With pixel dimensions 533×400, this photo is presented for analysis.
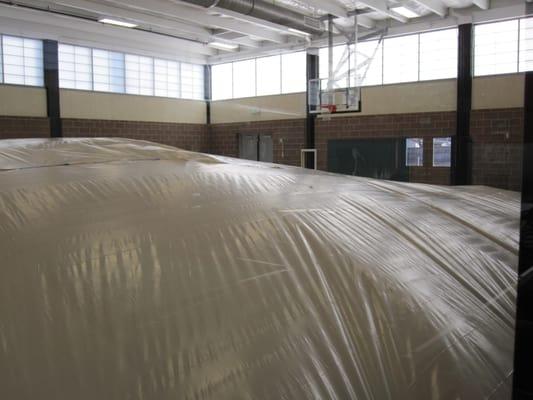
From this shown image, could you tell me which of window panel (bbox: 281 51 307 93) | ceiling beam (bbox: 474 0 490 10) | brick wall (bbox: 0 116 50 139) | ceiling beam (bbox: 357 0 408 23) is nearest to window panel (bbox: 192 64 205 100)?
window panel (bbox: 281 51 307 93)

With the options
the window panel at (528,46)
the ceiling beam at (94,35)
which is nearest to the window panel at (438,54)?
the ceiling beam at (94,35)

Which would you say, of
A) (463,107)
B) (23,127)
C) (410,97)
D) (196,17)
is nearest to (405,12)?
(410,97)

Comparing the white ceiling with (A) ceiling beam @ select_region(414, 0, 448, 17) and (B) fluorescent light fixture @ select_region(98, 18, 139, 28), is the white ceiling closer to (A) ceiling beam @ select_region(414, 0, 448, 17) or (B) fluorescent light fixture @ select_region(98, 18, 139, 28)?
(A) ceiling beam @ select_region(414, 0, 448, 17)

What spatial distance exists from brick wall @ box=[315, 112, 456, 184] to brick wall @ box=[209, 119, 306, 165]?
567 millimetres

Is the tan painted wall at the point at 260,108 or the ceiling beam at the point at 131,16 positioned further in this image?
the tan painted wall at the point at 260,108

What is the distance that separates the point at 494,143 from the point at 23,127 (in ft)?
29.3

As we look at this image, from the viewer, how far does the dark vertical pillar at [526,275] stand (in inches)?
47.1

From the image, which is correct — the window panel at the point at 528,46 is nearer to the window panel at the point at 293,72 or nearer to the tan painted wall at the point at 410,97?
the tan painted wall at the point at 410,97

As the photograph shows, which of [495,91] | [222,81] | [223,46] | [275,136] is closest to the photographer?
[495,91]

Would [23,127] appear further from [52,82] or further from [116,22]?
[116,22]

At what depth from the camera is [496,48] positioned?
30.6ft

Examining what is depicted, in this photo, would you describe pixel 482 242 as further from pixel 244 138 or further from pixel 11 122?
pixel 244 138

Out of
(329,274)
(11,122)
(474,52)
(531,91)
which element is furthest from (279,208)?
(11,122)

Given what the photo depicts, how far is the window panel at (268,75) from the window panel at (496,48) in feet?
15.2
